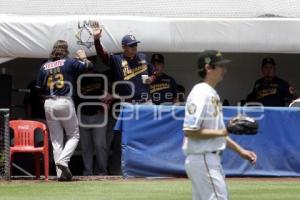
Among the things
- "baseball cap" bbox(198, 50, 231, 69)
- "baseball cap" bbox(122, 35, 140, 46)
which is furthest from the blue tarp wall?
"baseball cap" bbox(198, 50, 231, 69)

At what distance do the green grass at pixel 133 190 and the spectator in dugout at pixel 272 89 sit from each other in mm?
2531

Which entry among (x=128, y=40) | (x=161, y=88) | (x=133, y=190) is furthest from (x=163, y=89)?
(x=133, y=190)

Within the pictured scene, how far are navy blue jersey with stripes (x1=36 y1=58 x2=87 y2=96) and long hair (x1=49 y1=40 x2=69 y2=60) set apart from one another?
0.26ft

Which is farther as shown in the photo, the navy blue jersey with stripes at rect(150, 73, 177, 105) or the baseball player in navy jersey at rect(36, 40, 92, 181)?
the navy blue jersey with stripes at rect(150, 73, 177, 105)

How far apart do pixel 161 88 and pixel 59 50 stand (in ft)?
9.01

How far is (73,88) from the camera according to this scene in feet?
42.2

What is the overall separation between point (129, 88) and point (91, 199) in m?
3.39

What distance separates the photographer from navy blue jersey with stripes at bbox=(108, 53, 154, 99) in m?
13.1

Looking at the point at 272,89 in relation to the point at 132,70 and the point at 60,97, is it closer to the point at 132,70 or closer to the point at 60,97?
the point at 132,70

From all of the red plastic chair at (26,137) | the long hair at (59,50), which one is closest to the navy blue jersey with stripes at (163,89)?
the long hair at (59,50)

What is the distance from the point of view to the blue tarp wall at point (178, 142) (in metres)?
12.7

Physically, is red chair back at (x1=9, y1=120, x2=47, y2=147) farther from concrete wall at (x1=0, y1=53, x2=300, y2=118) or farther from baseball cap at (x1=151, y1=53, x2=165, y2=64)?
concrete wall at (x1=0, y1=53, x2=300, y2=118)

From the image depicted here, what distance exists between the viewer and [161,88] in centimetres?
1461

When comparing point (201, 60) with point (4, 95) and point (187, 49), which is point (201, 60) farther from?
point (4, 95)
